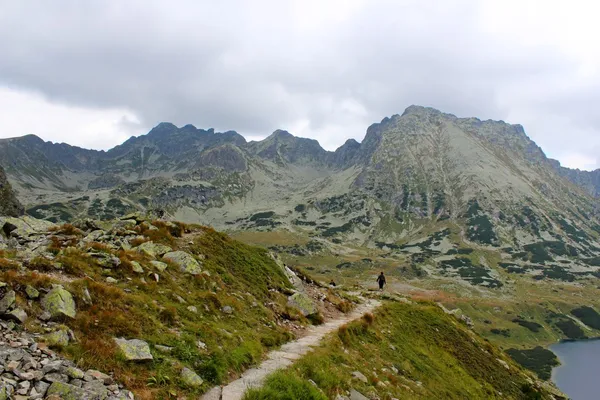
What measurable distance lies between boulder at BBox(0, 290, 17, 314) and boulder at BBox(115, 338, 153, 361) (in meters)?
3.67

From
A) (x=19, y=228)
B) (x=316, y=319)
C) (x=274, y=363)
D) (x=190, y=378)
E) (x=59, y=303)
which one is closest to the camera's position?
(x=190, y=378)

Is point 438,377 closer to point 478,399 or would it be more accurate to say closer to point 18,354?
point 478,399

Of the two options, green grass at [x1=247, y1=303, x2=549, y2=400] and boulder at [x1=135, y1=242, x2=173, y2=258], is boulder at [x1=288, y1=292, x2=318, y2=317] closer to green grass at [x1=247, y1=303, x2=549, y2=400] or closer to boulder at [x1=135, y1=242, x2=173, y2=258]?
green grass at [x1=247, y1=303, x2=549, y2=400]

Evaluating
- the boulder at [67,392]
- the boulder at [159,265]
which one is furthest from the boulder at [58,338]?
the boulder at [159,265]

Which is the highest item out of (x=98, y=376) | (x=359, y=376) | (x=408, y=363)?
(x=98, y=376)

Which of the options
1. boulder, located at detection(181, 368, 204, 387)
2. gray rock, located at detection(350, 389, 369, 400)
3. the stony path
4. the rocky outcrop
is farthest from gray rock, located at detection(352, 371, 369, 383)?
the rocky outcrop

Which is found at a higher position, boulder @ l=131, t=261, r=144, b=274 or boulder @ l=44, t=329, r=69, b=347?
boulder @ l=131, t=261, r=144, b=274

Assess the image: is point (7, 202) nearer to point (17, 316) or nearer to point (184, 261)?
point (184, 261)

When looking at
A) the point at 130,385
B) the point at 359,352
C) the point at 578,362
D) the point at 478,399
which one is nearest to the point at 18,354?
the point at 130,385

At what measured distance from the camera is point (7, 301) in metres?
12.7

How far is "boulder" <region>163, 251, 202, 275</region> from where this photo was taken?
24.2m

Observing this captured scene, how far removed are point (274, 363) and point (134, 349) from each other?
671cm

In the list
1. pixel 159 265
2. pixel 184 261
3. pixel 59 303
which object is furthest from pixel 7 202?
pixel 59 303

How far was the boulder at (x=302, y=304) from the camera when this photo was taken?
29.4 metres
